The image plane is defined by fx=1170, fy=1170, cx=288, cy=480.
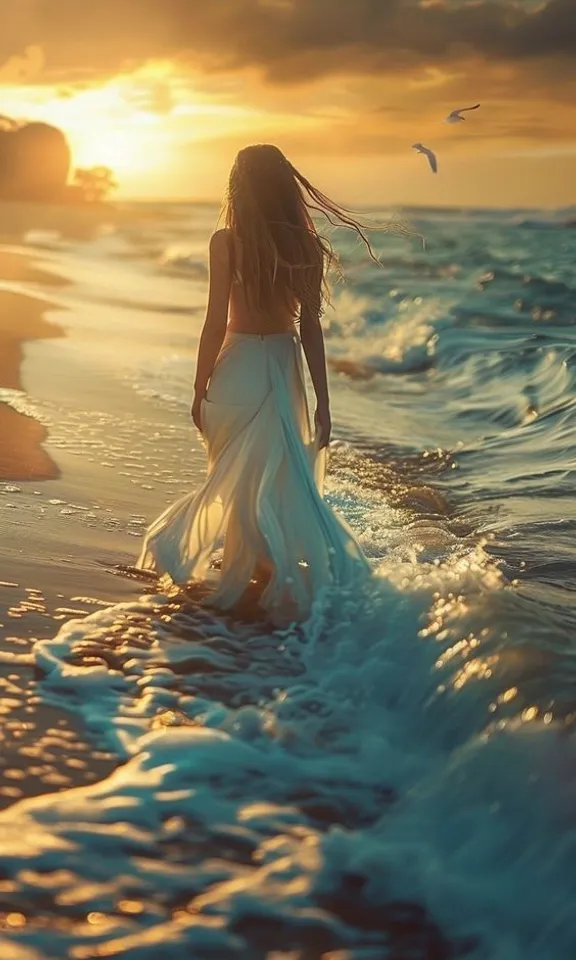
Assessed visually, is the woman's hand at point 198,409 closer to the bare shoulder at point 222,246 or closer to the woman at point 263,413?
the woman at point 263,413

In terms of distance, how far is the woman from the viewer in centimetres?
535

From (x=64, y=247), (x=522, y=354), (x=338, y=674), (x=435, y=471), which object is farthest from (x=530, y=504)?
(x=64, y=247)

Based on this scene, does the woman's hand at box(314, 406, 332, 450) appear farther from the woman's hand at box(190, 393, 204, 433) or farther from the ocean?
the ocean

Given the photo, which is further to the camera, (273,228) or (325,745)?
(273,228)

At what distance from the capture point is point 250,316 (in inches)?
218

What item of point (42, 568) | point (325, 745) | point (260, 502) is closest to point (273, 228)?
point (260, 502)

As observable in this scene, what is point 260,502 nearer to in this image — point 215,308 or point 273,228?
point 215,308

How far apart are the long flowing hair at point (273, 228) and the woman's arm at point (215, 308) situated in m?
0.08

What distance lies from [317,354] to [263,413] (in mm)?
407

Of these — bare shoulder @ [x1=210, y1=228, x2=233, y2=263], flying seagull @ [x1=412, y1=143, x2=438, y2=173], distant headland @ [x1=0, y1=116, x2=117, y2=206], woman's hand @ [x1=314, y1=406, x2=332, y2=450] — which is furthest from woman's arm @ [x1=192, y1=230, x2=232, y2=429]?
distant headland @ [x1=0, y1=116, x2=117, y2=206]

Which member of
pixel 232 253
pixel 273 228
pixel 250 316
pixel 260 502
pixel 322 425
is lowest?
pixel 260 502

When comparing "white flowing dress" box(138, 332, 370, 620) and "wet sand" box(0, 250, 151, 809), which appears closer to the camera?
"wet sand" box(0, 250, 151, 809)

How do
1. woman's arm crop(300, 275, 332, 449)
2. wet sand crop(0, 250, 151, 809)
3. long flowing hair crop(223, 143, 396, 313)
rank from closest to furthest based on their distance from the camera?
wet sand crop(0, 250, 151, 809), long flowing hair crop(223, 143, 396, 313), woman's arm crop(300, 275, 332, 449)

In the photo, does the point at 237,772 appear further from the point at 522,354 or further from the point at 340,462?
the point at 522,354
